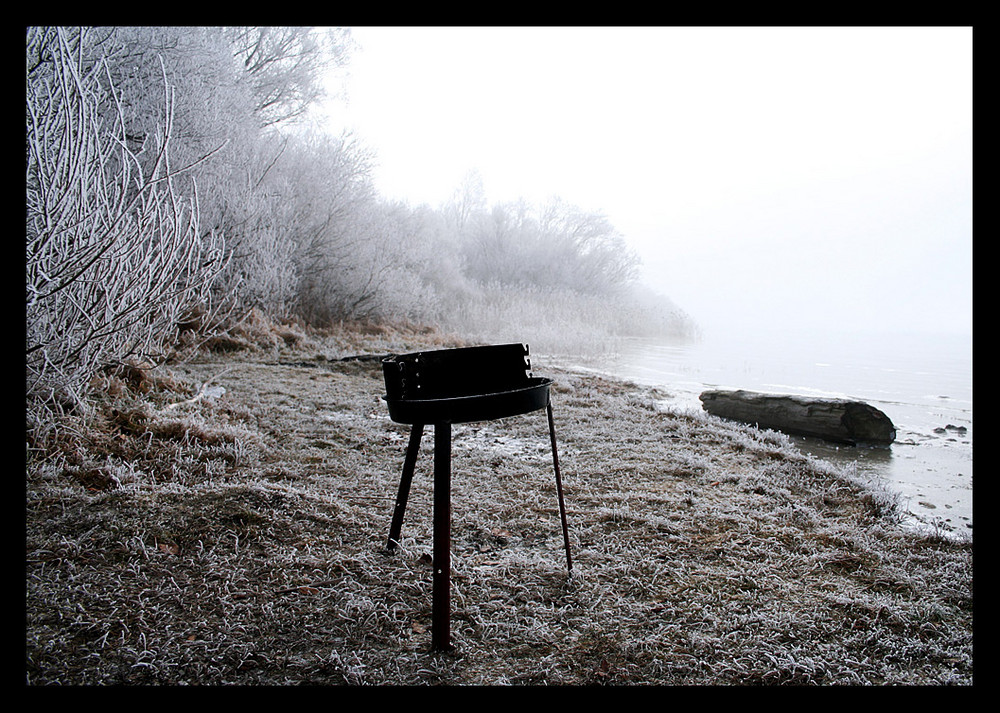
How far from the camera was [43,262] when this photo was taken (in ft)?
7.77

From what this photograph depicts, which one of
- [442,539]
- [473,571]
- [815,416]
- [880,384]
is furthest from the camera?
[880,384]

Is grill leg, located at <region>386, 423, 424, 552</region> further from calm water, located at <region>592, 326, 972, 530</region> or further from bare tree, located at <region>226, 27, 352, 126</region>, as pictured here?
bare tree, located at <region>226, 27, 352, 126</region>

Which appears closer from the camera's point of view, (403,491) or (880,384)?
(403,491)

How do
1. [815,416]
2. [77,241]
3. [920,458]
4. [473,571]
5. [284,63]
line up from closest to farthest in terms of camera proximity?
1. [473,571]
2. [77,241]
3. [920,458]
4. [815,416]
5. [284,63]

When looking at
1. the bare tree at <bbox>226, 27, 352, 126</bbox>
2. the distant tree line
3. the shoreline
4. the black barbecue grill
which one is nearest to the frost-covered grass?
the black barbecue grill

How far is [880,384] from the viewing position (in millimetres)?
6172

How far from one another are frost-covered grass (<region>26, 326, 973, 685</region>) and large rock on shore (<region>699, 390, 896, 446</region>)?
1.04 m

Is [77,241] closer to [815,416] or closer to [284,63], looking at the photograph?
[815,416]

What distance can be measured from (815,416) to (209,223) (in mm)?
5931

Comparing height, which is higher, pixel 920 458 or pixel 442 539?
pixel 442 539

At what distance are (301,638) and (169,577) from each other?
1.74 feet

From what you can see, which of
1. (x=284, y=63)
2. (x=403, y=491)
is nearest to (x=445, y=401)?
(x=403, y=491)
